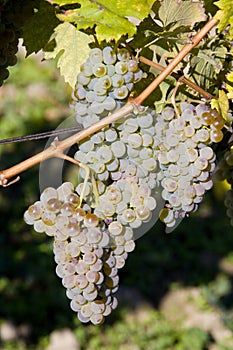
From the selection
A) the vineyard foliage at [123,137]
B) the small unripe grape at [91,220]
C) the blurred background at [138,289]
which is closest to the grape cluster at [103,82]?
the vineyard foliage at [123,137]

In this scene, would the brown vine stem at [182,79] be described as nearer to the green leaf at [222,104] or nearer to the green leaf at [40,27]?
the green leaf at [222,104]

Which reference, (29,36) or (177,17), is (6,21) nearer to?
(29,36)

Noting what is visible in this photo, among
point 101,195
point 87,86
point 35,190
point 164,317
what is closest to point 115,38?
point 87,86

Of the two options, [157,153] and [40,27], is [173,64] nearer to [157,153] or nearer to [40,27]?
[157,153]

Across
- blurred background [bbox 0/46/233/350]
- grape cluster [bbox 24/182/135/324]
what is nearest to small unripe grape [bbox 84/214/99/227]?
grape cluster [bbox 24/182/135/324]

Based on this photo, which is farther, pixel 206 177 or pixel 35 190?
pixel 35 190

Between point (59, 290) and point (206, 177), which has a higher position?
point (206, 177)

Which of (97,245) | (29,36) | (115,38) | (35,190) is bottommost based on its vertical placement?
(35,190)
